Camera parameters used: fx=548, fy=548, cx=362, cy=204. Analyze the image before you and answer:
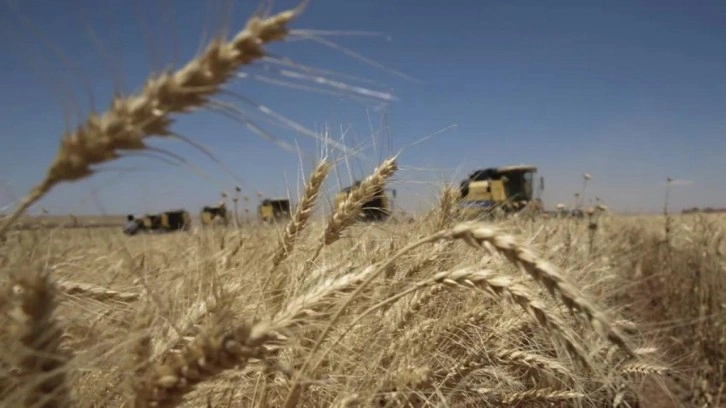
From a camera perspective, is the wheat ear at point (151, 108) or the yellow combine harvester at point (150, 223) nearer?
the wheat ear at point (151, 108)

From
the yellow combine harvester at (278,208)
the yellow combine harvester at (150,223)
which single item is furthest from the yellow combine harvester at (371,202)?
the yellow combine harvester at (150,223)

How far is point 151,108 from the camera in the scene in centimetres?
76

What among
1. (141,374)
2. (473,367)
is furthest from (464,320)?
(141,374)

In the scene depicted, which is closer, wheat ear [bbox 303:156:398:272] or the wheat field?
the wheat field

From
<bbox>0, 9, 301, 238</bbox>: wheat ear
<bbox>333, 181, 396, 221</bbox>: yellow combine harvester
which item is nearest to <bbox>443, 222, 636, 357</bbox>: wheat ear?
<bbox>0, 9, 301, 238</bbox>: wheat ear

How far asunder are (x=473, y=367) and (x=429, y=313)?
47cm

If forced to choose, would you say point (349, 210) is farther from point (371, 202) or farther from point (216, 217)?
point (216, 217)


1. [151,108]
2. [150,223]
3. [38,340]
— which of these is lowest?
[150,223]

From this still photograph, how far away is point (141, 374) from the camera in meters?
0.93

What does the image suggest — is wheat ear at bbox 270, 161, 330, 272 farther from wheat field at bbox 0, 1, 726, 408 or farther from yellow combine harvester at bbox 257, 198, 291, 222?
yellow combine harvester at bbox 257, 198, 291, 222

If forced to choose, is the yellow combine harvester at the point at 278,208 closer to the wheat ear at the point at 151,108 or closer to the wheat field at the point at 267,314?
the wheat field at the point at 267,314

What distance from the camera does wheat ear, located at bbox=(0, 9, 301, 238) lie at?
0.75m

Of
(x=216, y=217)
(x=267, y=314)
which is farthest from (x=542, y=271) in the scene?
(x=216, y=217)

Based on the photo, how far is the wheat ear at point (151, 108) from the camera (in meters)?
0.75
